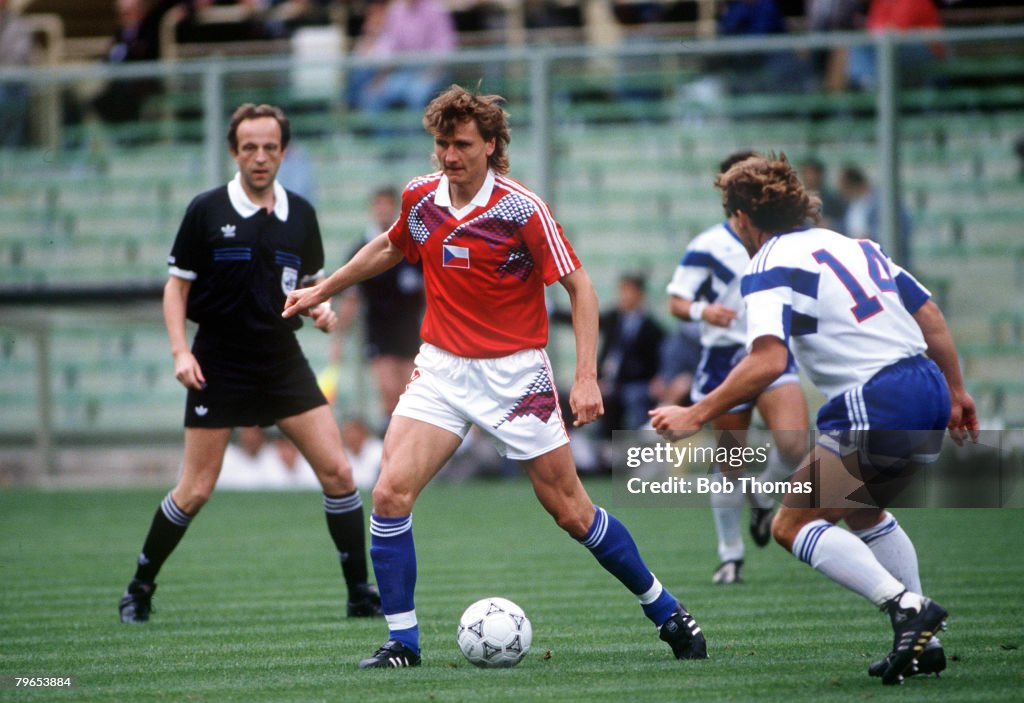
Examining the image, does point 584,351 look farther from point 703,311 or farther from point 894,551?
point 703,311

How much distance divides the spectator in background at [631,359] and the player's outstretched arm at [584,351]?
945 cm

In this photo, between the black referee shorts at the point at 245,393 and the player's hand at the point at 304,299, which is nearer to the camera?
the player's hand at the point at 304,299

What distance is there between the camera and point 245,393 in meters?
7.57

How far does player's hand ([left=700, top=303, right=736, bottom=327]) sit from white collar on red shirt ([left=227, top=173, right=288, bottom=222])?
100 inches

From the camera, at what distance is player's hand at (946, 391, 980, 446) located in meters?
6.13

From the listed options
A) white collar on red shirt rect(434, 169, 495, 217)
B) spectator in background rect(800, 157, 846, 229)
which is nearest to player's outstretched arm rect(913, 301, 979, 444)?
white collar on red shirt rect(434, 169, 495, 217)

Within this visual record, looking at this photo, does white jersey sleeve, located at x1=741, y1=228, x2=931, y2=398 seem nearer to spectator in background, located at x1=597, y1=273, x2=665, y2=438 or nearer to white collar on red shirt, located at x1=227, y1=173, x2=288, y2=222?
white collar on red shirt, located at x1=227, y1=173, x2=288, y2=222

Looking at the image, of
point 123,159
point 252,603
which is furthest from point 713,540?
point 123,159

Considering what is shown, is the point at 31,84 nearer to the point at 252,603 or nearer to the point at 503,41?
the point at 503,41

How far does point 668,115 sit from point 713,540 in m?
6.67

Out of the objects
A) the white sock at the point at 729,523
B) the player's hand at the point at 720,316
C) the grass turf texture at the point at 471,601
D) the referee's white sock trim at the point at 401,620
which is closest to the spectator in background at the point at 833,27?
the grass turf texture at the point at 471,601

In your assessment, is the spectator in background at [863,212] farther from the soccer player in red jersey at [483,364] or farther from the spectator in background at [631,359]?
the soccer player in red jersey at [483,364]

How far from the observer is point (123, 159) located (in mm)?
17484

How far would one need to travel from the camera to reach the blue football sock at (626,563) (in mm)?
6047
